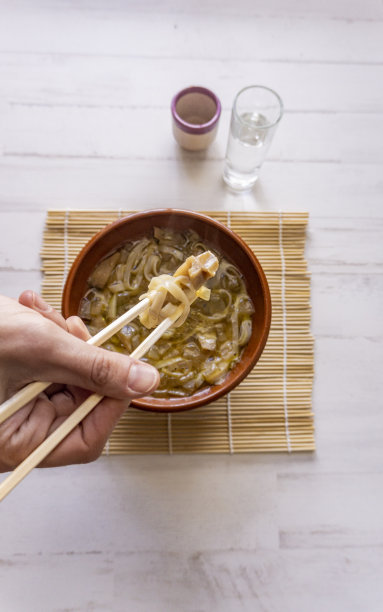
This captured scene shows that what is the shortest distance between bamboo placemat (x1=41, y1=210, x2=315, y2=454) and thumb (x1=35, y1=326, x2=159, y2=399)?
0.57 m

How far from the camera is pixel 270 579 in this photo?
210 centimetres

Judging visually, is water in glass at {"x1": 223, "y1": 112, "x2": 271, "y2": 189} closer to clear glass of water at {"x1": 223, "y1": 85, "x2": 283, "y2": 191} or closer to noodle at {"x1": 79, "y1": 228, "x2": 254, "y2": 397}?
clear glass of water at {"x1": 223, "y1": 85, "x2": 283, "y2": 191}

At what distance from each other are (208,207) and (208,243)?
0.36 metres

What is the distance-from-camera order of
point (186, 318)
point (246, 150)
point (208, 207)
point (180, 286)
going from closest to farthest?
point (180, 286), point (186, 318), point (246, 150), point (208, 207)

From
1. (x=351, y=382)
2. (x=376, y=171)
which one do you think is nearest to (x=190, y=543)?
(x=351, y=382)

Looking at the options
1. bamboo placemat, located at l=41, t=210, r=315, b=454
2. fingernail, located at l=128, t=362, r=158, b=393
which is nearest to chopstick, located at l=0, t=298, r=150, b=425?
fingernail, located at l=128, t=362, r=158, b=393

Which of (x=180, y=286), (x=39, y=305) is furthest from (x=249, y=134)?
(x=39, y=305)

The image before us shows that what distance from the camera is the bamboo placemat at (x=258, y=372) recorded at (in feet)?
7.03

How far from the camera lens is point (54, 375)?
62.5 inches

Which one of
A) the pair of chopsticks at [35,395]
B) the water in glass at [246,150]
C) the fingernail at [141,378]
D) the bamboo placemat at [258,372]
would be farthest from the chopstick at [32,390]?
the water in glass at [246,150]

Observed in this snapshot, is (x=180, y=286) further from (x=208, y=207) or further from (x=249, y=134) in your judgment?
(x=249, y=134)

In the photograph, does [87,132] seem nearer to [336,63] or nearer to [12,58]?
[12,58]

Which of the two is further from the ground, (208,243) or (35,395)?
(208,243)

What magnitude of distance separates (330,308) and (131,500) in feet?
4.04
